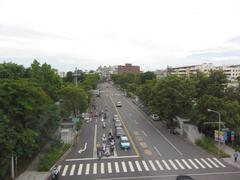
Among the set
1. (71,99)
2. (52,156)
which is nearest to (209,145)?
(52,156)

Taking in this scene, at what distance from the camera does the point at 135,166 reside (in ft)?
Answer: 117

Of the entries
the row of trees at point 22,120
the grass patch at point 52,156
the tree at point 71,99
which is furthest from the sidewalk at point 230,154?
the tree at point 71,99

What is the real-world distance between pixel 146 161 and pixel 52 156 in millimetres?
11695

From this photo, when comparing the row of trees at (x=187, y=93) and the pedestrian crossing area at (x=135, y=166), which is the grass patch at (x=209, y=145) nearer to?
the pedestrian crossing area at (x=135, y=166)

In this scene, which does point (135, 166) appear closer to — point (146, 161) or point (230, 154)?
point (146, 161)

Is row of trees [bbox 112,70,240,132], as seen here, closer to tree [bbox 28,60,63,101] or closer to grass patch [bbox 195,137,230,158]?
grass patch [bbox 195,137,230,158]

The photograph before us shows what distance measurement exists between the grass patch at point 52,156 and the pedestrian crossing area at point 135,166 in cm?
139

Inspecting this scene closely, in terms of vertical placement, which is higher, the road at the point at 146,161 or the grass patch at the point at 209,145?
the grass patch at the point at 209,145

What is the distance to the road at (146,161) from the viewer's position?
108 feet

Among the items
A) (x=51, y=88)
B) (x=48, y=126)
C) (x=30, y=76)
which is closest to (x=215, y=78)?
(x=48, y=126)

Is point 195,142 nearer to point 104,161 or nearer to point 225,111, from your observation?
point 225,111

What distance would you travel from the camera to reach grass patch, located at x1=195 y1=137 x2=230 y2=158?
4013 centimetres

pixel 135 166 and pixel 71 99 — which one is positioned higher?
pixel 71 99

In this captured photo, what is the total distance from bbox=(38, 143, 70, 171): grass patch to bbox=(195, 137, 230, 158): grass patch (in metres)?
19.5
